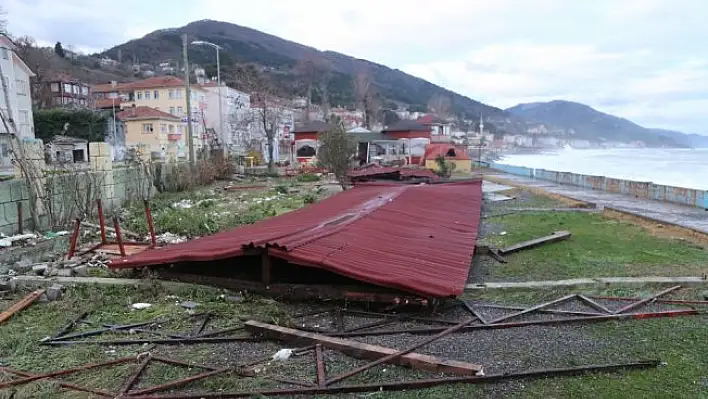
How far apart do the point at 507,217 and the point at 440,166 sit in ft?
46.8

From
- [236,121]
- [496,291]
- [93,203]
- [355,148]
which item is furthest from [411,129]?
[496,291]

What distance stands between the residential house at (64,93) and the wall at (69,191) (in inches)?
2203

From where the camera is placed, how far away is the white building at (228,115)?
62.4 meters

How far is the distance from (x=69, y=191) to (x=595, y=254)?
42.0ft

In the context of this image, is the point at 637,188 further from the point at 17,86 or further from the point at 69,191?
the point at 17,86

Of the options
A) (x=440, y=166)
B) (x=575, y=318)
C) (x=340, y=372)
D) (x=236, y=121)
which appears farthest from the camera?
(x=236, y=121)

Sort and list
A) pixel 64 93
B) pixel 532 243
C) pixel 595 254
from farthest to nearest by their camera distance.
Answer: pixel 64 93 < pixel 532 243 < pixel 595 254

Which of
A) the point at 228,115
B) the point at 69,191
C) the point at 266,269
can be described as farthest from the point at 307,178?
the point at 228,115

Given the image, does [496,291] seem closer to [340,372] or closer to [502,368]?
[502,368]

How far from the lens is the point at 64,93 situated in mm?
68875

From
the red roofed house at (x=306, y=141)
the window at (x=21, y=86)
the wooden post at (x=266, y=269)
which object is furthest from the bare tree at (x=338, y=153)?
the window at (x=21, y=86)

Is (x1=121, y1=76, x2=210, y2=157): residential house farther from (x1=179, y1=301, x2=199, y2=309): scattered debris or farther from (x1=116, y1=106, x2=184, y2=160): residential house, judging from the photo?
(x1=179, y1=301, x2=199, y2=309): scattered debris

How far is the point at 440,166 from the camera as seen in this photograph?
30.4 m

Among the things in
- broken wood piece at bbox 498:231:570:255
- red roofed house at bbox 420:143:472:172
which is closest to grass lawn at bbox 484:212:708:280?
broken wood piece at bbox 498:231:570:255
